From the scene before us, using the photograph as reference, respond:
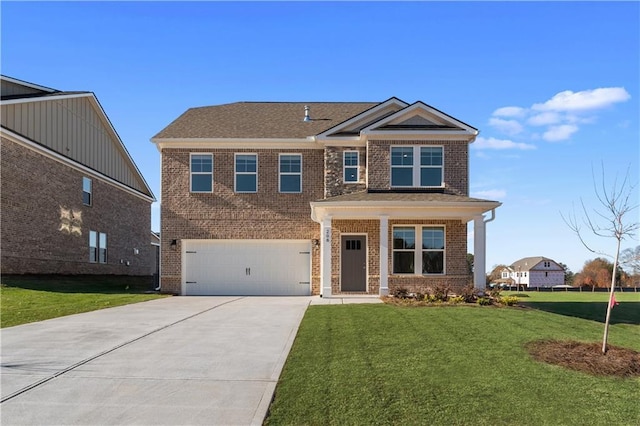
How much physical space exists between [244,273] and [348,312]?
28.8 feet

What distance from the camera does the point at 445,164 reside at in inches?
788

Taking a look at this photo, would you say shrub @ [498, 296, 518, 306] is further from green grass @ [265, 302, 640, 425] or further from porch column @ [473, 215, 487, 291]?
green grass @ [265, 302, 640, 425]

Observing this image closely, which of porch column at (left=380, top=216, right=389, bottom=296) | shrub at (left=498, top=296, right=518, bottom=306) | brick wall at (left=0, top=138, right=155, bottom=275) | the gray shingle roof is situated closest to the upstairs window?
brick wall at (left=0, top=138, right=155, bottom=275)

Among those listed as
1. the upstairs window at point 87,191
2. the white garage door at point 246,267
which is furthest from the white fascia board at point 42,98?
the white garage door at point 246,267

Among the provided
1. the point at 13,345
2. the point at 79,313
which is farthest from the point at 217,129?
the point at 13,345

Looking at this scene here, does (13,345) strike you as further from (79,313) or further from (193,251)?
(193,251)

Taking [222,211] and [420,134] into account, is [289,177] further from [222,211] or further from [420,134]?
[420,134]

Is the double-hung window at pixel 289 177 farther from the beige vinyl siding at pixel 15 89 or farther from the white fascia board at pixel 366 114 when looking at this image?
the beige vinyl siding at pixel 15 89

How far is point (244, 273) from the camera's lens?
21.4 meters

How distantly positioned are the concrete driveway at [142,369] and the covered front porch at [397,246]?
6.12 m

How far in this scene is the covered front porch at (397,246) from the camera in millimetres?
18266

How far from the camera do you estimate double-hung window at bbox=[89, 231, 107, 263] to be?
1062 inches

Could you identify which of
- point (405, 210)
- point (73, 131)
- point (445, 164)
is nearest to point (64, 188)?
point (73, 131)

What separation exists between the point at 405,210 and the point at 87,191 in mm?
16863
